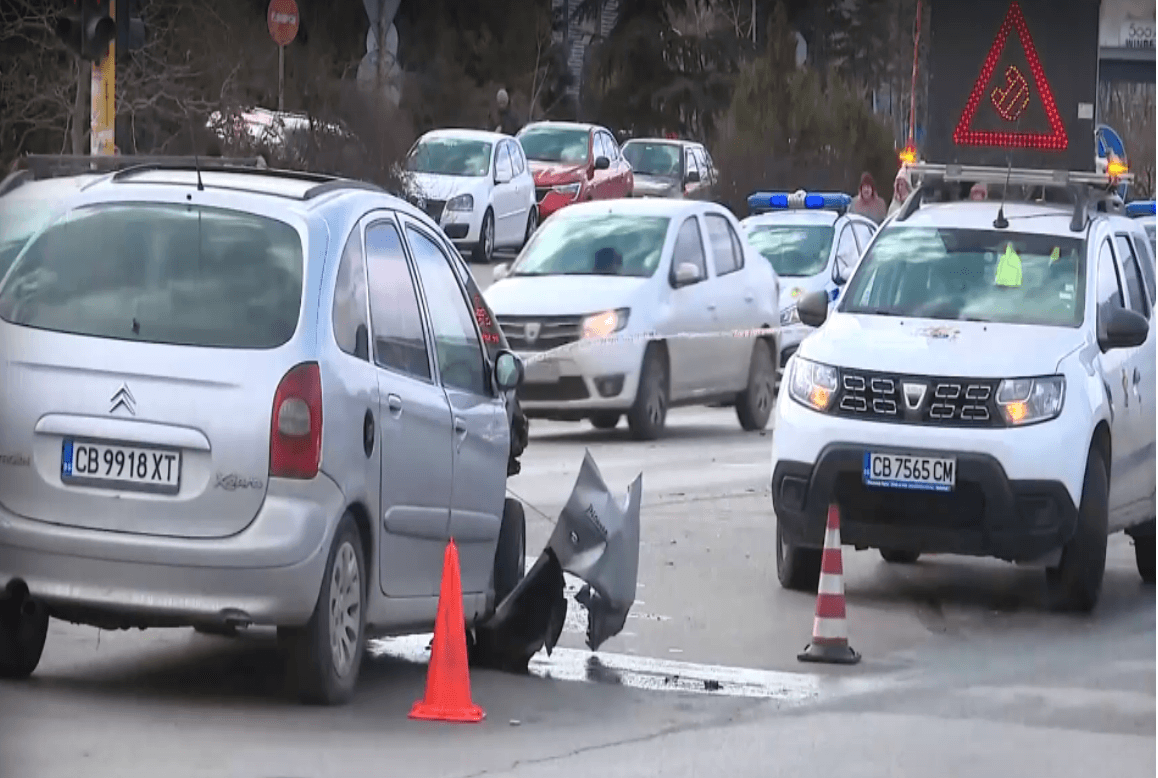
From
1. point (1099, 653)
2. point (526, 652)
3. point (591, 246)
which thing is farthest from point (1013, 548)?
point (591, 246)

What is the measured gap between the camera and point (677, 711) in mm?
9789

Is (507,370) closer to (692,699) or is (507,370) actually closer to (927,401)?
(692,699)

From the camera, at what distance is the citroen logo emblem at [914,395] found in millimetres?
12500

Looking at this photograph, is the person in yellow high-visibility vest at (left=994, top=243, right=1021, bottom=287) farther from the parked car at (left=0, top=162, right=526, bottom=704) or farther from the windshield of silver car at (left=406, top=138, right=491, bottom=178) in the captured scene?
the windshield of silver car at (left=406, top=138, right=491, bottom=178)

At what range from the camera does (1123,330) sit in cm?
1294

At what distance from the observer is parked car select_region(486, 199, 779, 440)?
65.2 feet

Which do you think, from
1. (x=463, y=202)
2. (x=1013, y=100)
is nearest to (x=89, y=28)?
(x=1013, y=100)

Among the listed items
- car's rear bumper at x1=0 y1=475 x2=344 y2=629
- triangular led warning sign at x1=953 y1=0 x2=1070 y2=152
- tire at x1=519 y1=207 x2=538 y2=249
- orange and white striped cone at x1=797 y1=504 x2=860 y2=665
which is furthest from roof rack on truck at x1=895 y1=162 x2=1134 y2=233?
tire at x1=519 y1=207 x2=538 y2=249

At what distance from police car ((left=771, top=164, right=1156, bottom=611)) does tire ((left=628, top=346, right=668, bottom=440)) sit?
6313 millimetres

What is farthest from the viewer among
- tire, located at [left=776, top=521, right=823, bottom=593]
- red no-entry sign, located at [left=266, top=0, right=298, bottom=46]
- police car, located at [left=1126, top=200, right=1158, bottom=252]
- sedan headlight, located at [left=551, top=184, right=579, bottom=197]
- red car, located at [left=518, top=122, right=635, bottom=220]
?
sedan headlight, located at [left=551, top=184, right=579, bottom=197]

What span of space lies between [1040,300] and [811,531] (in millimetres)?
1804

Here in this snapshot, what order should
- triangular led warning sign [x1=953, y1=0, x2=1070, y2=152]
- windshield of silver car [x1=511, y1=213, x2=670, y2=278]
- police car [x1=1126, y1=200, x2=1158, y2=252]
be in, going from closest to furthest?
triangular led warning sign [x1=953, y1=0, x2=1070, y2=152] → police car [x1=1126, y1=200, x2=1158, y2=252] → windshield of silver car [x1=511, y1=213, x2=670, y2=278]

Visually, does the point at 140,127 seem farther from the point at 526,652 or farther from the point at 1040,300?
the point at 526,652

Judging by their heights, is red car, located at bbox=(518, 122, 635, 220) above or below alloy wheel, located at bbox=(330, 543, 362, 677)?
below
